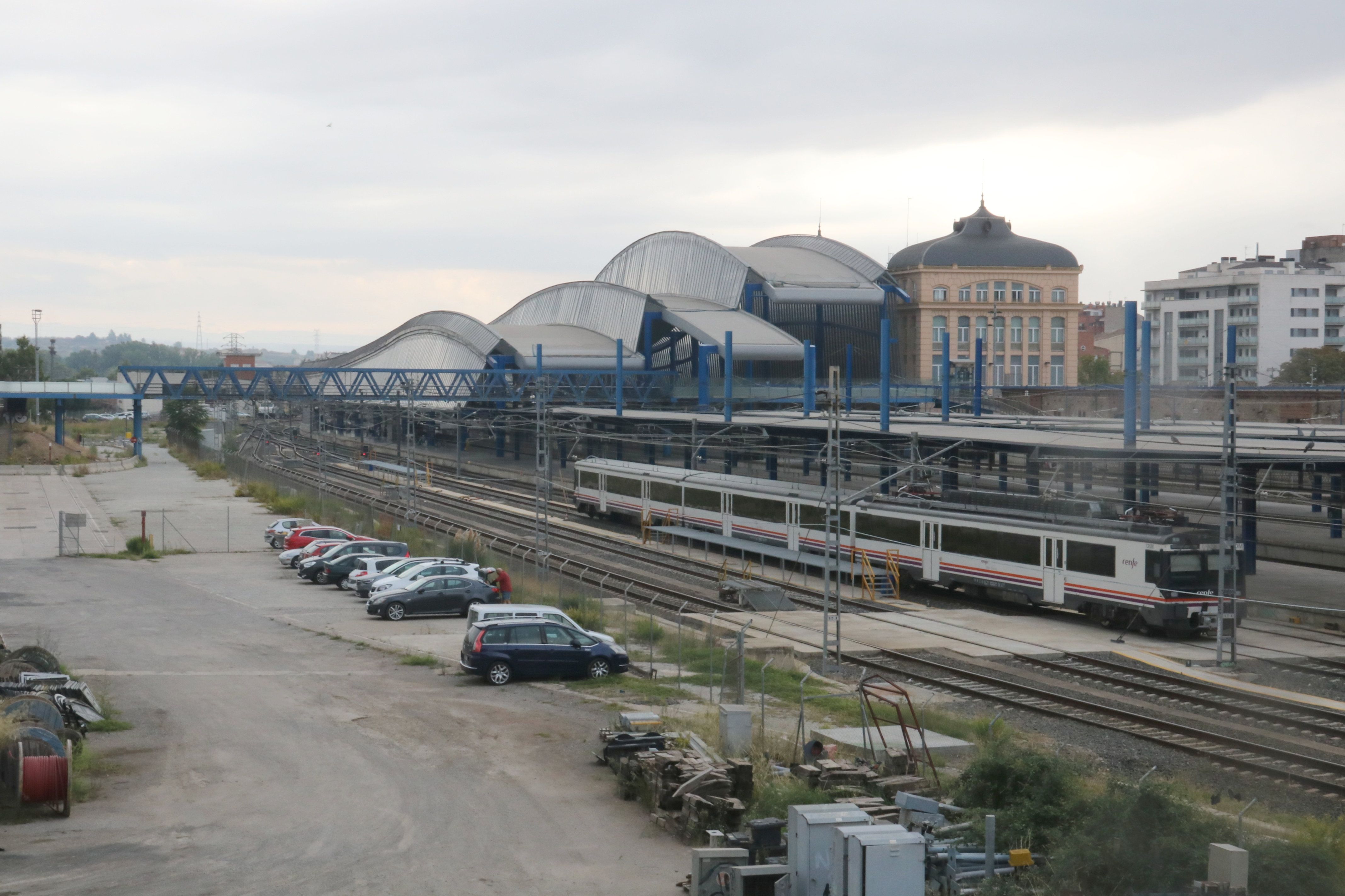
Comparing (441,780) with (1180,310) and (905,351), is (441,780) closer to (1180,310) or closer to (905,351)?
(905,351)

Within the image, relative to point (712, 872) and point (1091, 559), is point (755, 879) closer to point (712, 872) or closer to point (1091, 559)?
point (712, 872)

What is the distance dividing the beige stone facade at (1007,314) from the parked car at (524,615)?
250 ft

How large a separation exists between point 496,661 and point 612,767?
6320 mm

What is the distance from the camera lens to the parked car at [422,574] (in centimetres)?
3153

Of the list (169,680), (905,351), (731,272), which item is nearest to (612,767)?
(169,680)

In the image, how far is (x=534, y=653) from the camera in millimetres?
22891

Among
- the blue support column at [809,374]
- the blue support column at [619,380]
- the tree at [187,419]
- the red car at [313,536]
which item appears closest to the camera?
the red car at [313,536]

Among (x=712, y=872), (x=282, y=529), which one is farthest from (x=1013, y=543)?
(x=282, y=529)

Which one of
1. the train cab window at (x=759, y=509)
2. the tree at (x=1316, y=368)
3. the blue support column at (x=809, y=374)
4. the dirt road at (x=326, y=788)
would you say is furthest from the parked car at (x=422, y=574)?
the tree at (x=1316, y=368)

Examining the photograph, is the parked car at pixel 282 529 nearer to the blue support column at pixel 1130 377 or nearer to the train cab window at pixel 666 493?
the train cab window at pixel 666 493

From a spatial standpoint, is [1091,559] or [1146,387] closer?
[1091,559]

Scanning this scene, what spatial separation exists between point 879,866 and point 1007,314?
302 ft

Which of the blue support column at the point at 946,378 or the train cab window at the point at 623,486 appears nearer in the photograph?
the train cab window at the point at 623,486

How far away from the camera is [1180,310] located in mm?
108125
